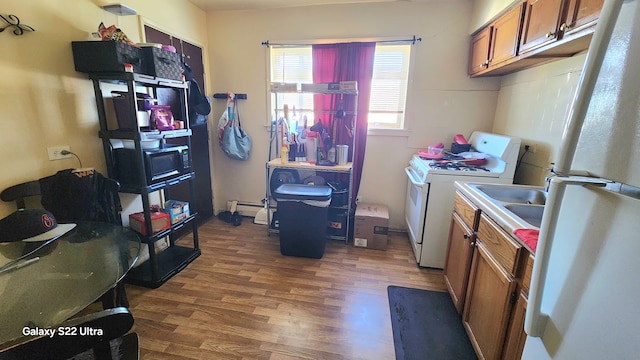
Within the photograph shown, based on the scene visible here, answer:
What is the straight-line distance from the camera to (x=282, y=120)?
9.94ft

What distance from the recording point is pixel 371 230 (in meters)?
2.85

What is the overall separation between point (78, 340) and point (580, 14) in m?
2.37

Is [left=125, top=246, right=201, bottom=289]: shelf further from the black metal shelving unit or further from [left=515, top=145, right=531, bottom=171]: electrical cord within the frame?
[left=515, top=145, right=531, bottom=171]: electrical cord

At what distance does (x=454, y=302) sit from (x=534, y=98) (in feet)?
5.68

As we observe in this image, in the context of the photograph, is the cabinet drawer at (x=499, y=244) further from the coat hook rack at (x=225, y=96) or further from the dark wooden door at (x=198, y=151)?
the coat hook rack at (x=225, y=96)

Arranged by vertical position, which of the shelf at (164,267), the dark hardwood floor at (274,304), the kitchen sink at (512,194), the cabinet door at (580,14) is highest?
the cabinet door at (580,14)

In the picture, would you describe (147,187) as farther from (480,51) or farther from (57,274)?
(480,51)

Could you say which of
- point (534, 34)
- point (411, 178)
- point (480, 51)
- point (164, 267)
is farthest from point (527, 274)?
point (164, 267)

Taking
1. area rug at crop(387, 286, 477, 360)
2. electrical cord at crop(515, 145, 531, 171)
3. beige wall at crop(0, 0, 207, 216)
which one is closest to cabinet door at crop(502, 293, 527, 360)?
area rug at crop(387, 286, 477, 360)

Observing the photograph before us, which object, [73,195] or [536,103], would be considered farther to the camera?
[536,103]

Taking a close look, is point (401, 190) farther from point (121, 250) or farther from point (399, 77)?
point (121, 250)

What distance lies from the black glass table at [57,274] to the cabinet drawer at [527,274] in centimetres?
168

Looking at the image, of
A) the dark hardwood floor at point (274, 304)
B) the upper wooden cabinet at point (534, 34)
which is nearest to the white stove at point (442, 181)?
the dark hardwood floor at point (274, 304)

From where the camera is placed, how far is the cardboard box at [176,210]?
92.6 inches
